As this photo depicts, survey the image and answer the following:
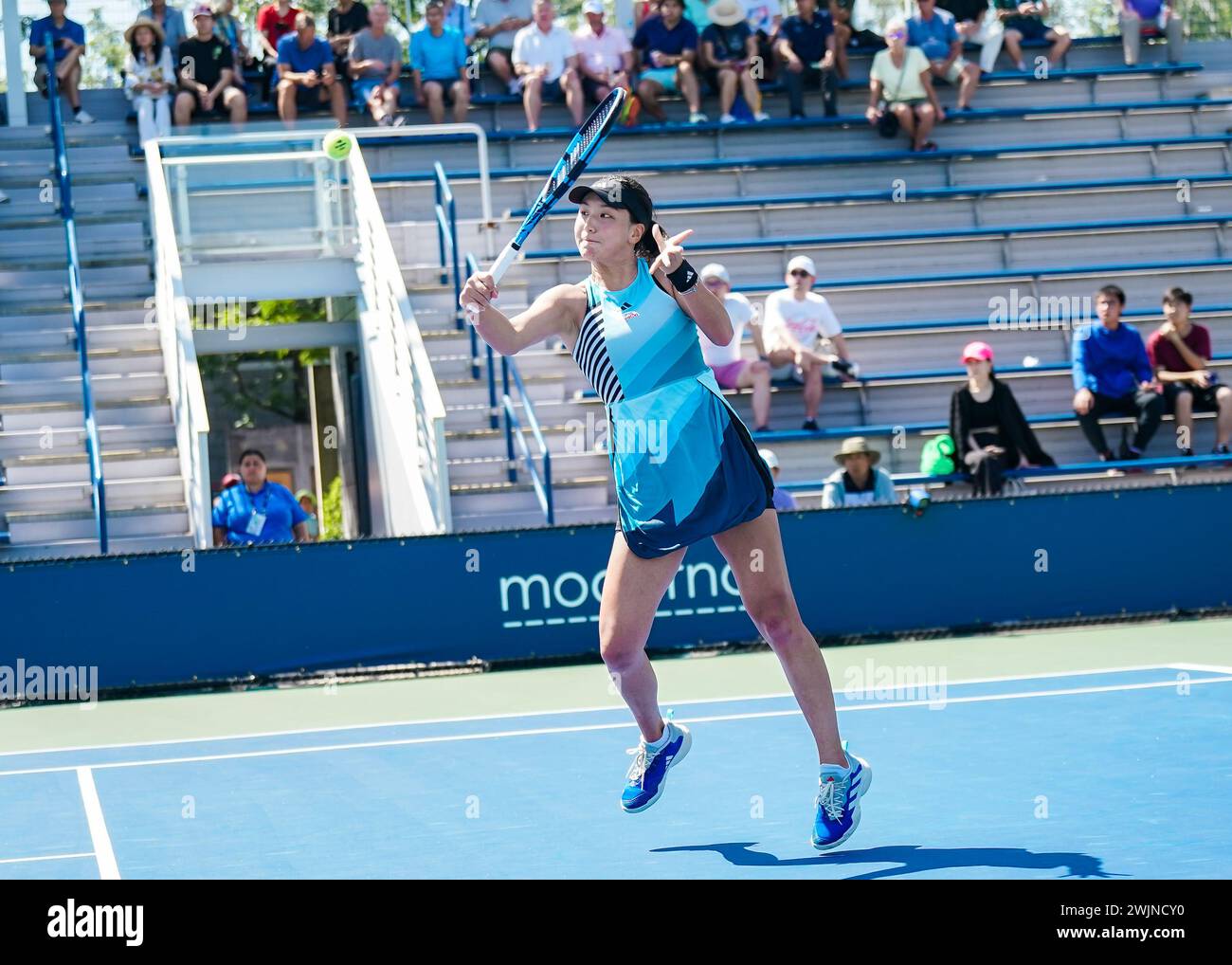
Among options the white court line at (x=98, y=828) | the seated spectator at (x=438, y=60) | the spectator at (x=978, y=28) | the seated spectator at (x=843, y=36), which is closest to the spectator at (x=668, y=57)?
the seated spectator at (x=843, y=36)

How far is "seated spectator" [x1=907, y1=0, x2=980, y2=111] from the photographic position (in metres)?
20.8

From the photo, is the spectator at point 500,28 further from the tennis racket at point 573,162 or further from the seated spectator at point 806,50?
the tennis racket at point 573,162

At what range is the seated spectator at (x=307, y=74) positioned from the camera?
1905cm

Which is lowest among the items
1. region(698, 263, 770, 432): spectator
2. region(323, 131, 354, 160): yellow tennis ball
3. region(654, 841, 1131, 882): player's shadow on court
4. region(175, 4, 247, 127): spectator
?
region(654, 841, 1131, 882): player's shadow on court

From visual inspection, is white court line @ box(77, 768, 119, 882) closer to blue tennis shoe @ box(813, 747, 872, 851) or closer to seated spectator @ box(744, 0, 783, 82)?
blue tennis shoe @ box(813, 747, 872, 851)

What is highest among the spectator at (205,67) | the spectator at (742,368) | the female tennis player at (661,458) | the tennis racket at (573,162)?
the spectator at (205,67)

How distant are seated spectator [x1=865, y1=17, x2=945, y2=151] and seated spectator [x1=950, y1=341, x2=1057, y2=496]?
17.1 ft

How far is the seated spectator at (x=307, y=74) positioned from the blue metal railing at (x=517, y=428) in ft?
10.6

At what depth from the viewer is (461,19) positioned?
20.5 meters

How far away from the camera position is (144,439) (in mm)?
16797

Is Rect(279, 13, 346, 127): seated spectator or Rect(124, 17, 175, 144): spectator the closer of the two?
Rect(124, 17, 175, 144): spectator

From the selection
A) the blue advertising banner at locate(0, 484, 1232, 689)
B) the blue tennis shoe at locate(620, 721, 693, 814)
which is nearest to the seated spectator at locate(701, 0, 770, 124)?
the blue advertising banner at locate(0, 484, 1232, 689)

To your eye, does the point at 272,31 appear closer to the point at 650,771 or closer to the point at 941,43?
the point at 941,43
